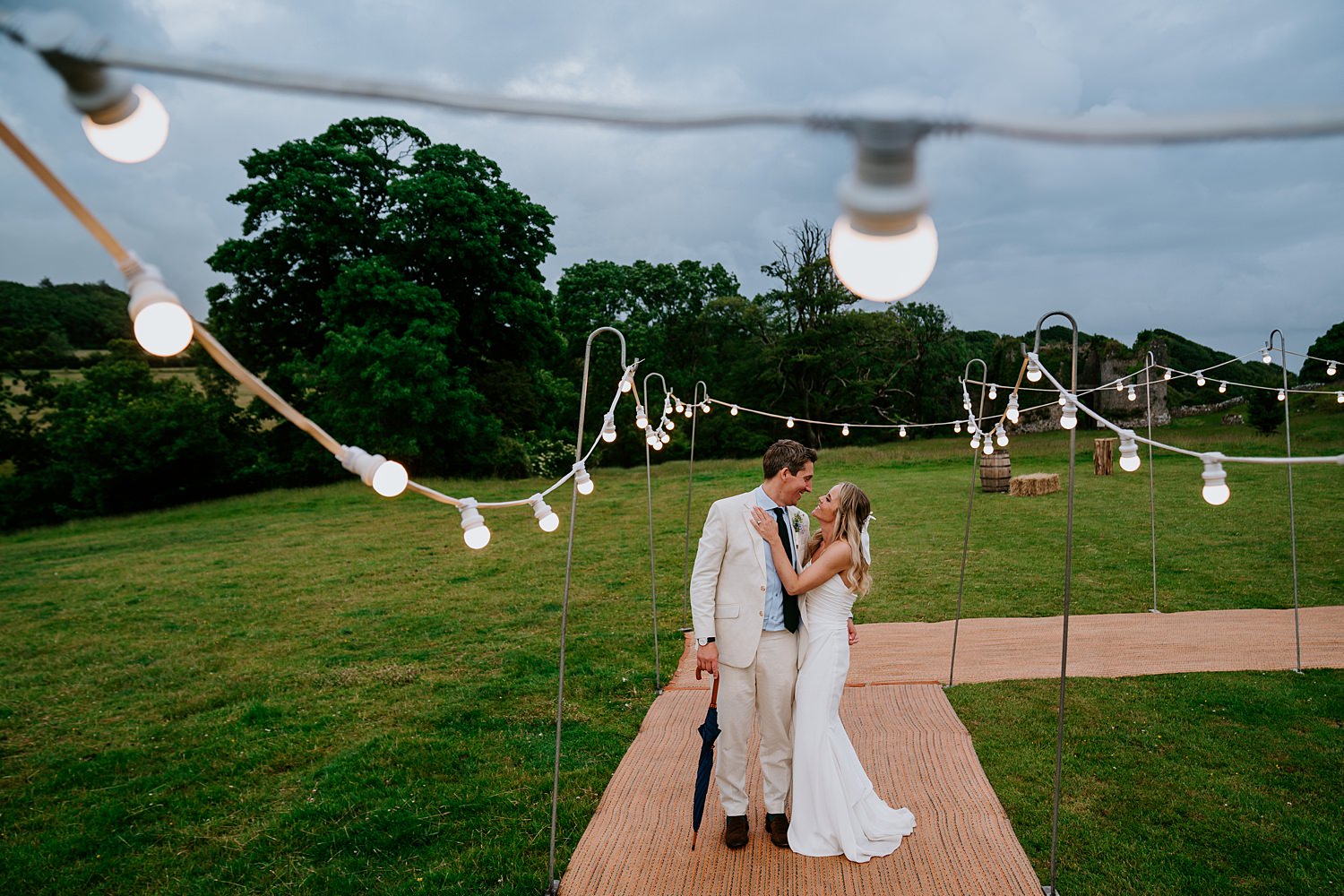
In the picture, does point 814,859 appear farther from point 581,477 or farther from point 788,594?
point 581,477

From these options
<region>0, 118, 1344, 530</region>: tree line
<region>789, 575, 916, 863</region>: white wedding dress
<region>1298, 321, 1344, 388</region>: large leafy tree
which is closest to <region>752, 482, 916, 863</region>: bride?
<region>789, 575, 916, 863</region>: white wedding dress

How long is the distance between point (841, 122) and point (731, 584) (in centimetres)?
294

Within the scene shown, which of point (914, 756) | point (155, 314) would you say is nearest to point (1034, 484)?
point (914, 756)

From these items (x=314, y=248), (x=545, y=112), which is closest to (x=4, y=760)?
(x=545, y=112)

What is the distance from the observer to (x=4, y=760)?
522 cm

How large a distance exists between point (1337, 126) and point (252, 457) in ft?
81.7

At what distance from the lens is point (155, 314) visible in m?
1.21

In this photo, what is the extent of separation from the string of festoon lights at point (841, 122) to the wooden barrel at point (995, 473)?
15.5 metres

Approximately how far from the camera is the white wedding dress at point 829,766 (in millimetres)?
3529

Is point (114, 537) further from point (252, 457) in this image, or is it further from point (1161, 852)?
point (1161, 852)

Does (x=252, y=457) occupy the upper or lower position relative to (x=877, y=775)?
upper

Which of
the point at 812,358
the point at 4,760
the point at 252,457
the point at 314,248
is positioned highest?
the point at 314,248

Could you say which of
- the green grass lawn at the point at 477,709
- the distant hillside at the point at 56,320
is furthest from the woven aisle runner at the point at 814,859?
the distant hillside at the point at 56,320

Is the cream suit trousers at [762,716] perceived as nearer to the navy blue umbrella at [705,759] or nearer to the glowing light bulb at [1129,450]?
the navy blue umbrella at [705,759]
